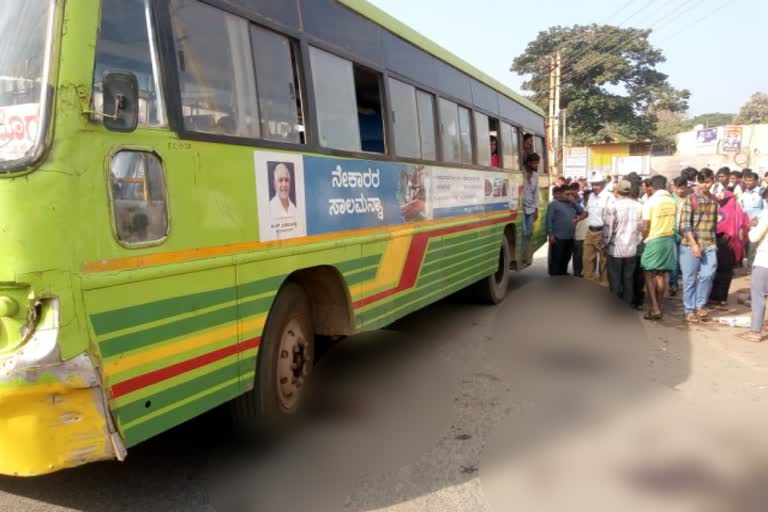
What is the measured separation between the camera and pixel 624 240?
7703 millimetres

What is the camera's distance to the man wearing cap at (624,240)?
24.9 feet

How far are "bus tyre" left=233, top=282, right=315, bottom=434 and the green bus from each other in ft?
0.05

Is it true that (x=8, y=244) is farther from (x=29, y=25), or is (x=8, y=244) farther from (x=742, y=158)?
(x=742, y=158)

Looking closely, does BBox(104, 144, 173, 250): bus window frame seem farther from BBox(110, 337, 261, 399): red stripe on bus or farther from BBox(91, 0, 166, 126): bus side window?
BBox(110, 337, 261, 399): red stripe on bus

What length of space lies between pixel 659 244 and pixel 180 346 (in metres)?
6.31

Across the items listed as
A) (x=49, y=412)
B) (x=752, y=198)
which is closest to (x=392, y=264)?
(x=49, y=412)

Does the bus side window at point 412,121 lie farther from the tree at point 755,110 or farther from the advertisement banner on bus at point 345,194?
the tree at point 755,110

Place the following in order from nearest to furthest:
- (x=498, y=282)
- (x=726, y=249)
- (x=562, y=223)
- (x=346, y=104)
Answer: (x=346, y=104)
(x=726, y=249)
(x=498, y=282)
(x=562, y=223)

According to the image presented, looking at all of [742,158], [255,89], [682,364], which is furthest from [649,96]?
[255,89]

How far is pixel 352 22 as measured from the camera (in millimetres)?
4391

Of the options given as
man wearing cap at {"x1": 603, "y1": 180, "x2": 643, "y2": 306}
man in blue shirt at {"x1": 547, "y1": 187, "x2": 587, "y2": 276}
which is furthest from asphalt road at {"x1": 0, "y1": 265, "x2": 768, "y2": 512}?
man in blue shirt at {"x1": 547, "y1": 187, "x2": 587, "y2": 276}

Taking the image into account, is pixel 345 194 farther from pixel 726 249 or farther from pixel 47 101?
pixel 726 249

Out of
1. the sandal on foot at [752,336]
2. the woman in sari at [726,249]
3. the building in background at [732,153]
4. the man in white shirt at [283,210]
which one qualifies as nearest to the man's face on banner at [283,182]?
the man in white shirt at [283,210]

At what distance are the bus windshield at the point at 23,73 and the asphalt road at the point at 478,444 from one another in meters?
1.83
